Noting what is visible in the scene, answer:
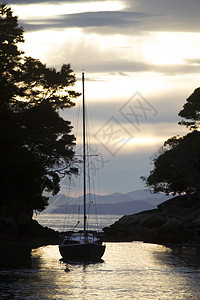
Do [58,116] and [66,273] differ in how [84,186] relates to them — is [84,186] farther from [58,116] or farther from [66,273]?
[58,116]

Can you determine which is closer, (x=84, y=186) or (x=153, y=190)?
(x=84, y=186)

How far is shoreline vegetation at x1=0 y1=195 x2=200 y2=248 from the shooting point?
2554 inches

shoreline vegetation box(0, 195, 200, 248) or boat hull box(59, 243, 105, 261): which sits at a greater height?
shoreline vegetation box(0, 195, 200, 248)

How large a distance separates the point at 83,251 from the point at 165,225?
25609mm

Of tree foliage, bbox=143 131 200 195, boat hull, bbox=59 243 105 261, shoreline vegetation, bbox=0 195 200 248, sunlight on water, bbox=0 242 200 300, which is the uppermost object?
tree foliage, bbox=143 131 200 195

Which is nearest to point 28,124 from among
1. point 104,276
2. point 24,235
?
point 24,235

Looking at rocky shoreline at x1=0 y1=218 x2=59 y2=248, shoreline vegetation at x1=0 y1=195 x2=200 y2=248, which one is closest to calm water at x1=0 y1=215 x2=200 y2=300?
rocky shoreline at x1=0 y1=218 x2=59 y2=248

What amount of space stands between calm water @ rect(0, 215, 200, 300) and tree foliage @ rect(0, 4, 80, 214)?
8.74m

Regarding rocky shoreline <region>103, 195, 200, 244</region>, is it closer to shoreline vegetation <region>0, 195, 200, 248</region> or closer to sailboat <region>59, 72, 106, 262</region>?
shoreline vegetation <region>0, 195, 200, 248</region>

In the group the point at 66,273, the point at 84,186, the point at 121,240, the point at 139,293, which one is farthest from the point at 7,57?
the point at 139,293

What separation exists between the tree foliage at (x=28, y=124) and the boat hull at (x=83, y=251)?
15.3m

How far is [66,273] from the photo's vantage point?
41.8 meters

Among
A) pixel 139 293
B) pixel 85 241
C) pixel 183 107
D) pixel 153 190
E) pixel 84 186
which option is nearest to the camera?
pixel 139 293

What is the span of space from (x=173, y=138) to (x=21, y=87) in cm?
3473
